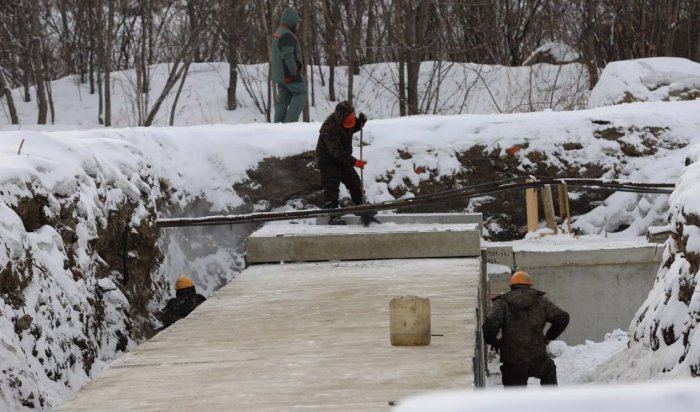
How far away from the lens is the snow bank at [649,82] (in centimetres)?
1608

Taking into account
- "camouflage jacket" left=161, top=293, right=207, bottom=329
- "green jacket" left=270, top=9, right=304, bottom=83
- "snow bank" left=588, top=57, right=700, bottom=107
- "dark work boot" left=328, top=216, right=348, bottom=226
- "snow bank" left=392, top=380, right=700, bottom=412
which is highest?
"green jacket" left=270, top=9, right=304, bottom=83

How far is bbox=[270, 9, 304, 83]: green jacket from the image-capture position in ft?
48.1

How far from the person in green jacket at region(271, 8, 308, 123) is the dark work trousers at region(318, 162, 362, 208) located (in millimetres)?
3375

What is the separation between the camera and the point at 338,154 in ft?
36.9

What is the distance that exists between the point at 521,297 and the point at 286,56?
7.57 metres

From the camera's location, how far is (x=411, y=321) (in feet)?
19.2

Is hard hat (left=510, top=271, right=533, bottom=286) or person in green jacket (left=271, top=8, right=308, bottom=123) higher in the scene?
person in green jacket (left=271, top=8, right=308, bottom=123)

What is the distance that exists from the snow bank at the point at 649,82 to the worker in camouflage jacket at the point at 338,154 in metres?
6.11

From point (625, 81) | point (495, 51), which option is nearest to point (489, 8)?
point (495, 51)

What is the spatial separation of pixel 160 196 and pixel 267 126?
8.30 feet

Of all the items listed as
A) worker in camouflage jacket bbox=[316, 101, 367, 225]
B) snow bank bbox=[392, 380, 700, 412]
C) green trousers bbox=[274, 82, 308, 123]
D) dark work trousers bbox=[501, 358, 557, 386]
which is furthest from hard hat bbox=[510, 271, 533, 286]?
green trousers bbox=[274, 82, 308, 123]

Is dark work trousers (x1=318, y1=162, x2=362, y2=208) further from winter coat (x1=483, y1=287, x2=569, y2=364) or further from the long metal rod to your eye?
winter coat (x1=483, y1=287, x2=569, y2=364)

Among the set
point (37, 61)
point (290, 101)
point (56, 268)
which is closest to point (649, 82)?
point (290, 101)

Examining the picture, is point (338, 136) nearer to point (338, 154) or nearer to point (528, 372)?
point (338, 154)
